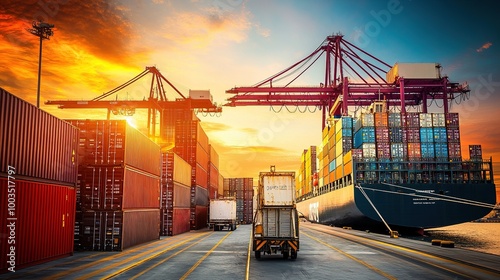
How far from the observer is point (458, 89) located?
174 feet

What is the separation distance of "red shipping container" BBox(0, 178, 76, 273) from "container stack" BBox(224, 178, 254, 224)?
43261 mm

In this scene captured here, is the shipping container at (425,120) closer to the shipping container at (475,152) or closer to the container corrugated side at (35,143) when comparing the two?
the shipping container at (475,152)

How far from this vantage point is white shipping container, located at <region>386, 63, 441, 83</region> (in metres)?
51.9

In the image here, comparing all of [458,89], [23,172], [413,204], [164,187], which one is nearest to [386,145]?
[413,204]

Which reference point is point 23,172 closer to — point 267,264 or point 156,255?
point 156,255

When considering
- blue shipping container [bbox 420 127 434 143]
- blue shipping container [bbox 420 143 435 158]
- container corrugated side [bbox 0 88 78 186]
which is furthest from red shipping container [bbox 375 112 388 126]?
container corrugated side [bbox 0 88 78 186]

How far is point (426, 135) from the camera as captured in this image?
4194 cm

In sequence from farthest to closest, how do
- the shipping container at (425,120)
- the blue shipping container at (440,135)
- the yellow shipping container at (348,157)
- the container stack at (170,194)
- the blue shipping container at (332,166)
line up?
the blue shipping container at (332,166), the yellow shipping container at (348,157), the shipping container at (425,120), the blue shipping container at (440,135), the container stack at (170,194)

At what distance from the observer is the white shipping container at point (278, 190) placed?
18672 mm

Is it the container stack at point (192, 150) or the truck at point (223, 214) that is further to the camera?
the container stack at point (192, 150)

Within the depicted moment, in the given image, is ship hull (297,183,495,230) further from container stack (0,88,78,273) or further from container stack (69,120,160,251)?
container stack (0,88,78,273)

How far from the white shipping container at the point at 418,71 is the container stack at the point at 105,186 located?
39538 millimetres

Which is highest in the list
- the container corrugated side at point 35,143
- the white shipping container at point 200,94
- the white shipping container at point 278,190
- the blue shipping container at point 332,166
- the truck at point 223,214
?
the white shipping container at point 200,94

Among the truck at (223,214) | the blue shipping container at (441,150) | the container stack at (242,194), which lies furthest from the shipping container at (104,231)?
the container stack at (242,194)
